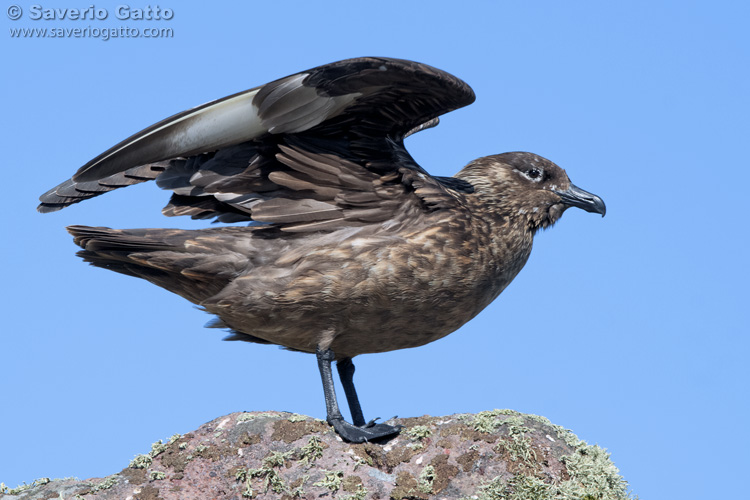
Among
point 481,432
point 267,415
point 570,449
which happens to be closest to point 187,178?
point 267,415

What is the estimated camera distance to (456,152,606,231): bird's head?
5910 mm

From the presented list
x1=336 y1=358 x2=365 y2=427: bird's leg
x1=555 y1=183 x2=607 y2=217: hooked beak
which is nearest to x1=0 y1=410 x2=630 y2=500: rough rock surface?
x1=336 y1=358 x2=365 y2=427: bird's leg

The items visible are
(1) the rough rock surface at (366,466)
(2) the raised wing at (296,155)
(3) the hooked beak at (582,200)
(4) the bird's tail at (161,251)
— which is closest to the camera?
(1) the rough rock surface at (366,466)

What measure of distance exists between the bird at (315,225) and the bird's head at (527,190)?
0.27 metres

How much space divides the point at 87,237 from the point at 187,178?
743mm

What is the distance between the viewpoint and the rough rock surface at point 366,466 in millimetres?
4531

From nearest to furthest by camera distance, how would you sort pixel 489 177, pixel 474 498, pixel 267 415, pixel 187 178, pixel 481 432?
pixel 474 498 < pixel 481 432 < pixel 267 415 < pixel 187 178 < pixel 489 177

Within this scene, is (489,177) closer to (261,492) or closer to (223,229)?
(223,229)

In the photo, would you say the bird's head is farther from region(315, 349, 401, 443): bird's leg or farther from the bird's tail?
the bird's tail

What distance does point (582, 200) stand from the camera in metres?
6.05

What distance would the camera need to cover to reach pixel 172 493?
470cm

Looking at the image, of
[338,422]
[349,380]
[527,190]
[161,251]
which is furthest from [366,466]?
[527,190]

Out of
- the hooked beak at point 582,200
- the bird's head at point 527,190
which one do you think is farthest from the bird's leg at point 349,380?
the hooked beak at point 582,200

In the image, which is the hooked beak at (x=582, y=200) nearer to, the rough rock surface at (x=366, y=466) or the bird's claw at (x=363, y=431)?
the rough rock surface at (x=366, y=466)
